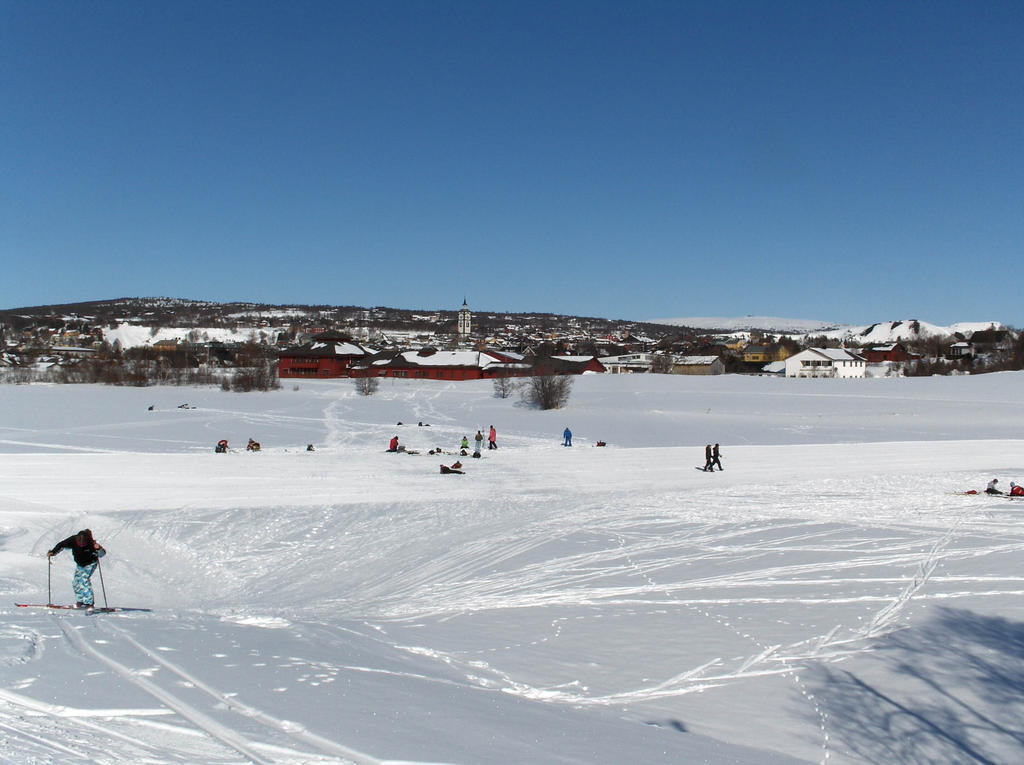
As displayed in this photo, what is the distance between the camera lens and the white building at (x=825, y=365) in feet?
279

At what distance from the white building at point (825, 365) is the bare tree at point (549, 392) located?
43.8m

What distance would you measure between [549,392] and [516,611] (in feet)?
137

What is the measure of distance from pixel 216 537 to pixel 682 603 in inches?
361

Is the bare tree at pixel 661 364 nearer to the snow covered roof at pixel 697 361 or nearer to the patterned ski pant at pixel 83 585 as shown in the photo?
the snow covered roof at pixel 697 361

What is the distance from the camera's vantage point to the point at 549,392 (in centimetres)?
5116

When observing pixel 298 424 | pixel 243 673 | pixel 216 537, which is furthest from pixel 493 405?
pixel 243 673

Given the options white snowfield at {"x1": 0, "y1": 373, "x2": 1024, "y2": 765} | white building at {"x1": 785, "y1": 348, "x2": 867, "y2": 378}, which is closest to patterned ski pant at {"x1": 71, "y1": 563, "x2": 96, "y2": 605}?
white snowfield at {"x1": 0, "y1": 373, "x2": 1024, "y2": 765}

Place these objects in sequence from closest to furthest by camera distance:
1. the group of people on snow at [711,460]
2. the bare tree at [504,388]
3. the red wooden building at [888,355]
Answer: the group of people on snow at [711,460]
the bare tree at [504,388]
the red wooden building at [888,355]

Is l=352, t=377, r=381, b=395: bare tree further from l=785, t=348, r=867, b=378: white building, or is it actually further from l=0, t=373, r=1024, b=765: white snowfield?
l=785, t=348, r=867, b=378: white building

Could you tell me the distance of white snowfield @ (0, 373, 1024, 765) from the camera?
523 centimetres

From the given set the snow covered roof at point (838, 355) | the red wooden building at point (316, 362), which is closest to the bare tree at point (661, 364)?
the snow covered roof at point (838, 355)

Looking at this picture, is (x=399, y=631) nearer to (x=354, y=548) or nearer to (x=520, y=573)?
(x=520, y=573)

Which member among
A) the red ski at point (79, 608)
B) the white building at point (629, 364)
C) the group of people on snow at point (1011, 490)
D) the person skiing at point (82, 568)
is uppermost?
the white building at point (629, 364)

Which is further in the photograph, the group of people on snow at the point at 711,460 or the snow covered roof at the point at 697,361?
the snow covered roof at the point at 697,361
